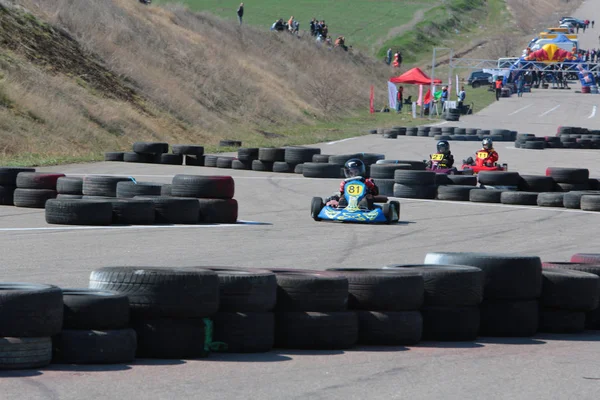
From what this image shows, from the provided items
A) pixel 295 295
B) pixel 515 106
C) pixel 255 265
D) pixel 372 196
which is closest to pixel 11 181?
pixel 372 196

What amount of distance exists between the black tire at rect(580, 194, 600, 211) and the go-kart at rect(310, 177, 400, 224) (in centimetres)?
420

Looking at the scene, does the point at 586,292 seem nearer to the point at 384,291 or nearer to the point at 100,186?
the point at 384,291

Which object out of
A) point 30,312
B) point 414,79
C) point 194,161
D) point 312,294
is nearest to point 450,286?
point 312,294

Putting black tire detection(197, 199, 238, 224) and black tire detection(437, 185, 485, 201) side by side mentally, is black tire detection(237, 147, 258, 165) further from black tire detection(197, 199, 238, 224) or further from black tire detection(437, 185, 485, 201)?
black tire detection(197, 199, 238, 224)

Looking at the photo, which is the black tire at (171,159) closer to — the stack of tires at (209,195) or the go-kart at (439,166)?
the go-kart at (439,166)

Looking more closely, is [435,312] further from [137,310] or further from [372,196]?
[372,196]

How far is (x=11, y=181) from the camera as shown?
15.5 meters

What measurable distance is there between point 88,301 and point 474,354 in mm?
2590

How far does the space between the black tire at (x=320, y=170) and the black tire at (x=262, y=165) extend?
158 cm

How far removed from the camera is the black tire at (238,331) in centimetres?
655

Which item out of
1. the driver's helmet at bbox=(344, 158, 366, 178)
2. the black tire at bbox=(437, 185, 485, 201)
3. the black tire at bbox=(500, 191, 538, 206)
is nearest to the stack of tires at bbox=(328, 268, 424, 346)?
the driver's helmet at bbox=(344, 158, 366, 178)

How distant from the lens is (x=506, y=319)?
7.61m

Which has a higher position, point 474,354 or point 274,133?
point 274,133

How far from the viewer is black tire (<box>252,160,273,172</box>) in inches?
947
